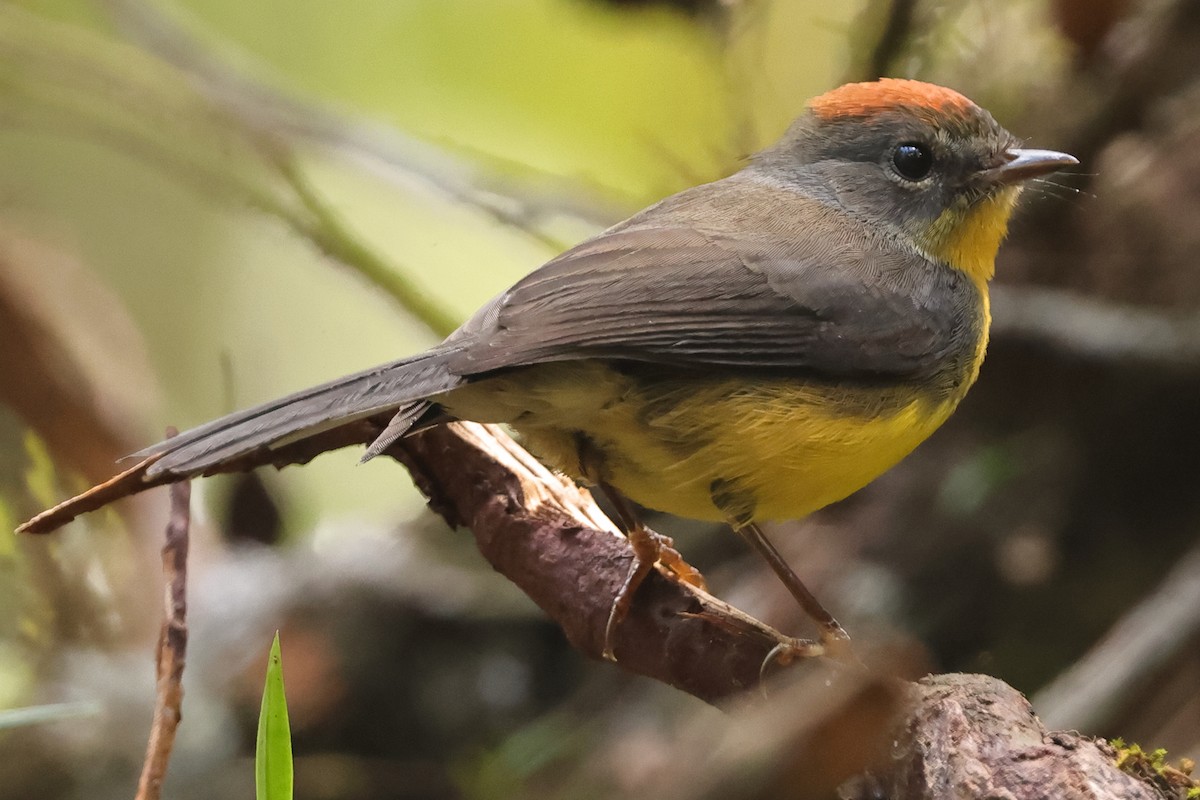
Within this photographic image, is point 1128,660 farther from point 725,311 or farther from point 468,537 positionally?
point 468,537

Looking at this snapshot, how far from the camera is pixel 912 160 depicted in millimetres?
2928

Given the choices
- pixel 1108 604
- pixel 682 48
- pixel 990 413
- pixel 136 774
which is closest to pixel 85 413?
pixel 136 774

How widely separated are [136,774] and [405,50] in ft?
13.0

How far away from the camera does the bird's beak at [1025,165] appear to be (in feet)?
9.27

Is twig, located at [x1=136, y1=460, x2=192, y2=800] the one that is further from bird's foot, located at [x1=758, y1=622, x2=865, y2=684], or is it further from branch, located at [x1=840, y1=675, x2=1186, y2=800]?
branch, located at [x1=840, y1=675, x2=1186, y2=800]

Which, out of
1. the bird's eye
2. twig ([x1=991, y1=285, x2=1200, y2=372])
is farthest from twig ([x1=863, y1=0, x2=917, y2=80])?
the bird's eye

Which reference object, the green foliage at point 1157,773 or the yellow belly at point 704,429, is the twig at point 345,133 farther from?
the green foliage at point 1157,773

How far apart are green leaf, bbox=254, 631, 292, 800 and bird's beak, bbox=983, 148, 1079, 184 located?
→ 211cm

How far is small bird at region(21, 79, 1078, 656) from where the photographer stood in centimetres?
223

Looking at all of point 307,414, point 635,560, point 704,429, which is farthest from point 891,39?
point 307,414

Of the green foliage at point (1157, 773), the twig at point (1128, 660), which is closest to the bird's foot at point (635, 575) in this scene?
the green foliage at point (1157, 773)

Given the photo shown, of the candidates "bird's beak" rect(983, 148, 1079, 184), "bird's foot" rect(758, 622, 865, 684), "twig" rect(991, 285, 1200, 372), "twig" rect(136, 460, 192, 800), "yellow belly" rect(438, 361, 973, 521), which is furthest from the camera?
"twig" rect(991, 285, 1200, 372)

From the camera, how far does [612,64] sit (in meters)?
6.00

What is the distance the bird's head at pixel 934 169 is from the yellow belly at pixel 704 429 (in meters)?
0.65
